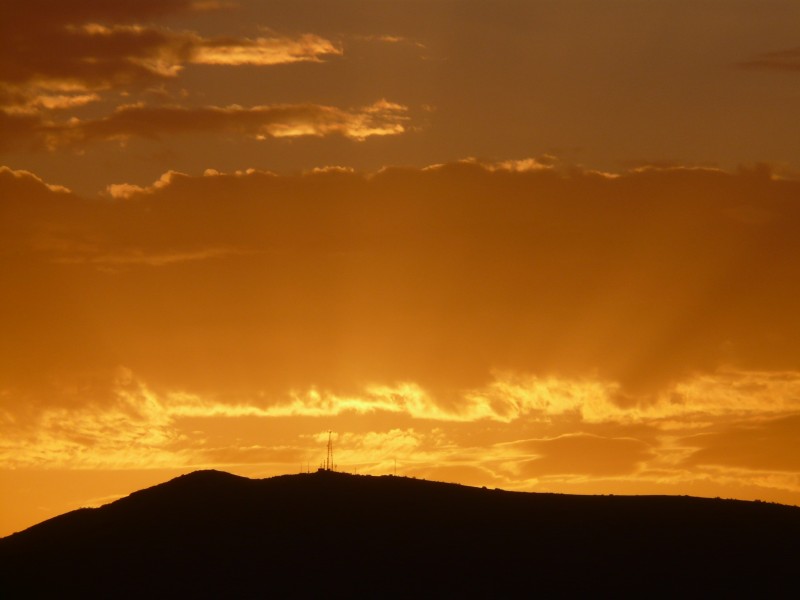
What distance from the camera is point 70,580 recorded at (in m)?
71.6

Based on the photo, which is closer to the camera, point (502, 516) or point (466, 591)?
point (466, 591)

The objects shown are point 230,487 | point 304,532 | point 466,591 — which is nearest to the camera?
point 466,591

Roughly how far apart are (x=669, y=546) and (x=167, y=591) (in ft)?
75.2

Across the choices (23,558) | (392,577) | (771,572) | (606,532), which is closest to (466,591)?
(392,577)

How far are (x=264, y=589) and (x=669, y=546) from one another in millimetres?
18703

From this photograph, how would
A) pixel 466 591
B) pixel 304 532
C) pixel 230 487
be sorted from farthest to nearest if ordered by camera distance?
pixel 230 487 → pixel 304 532 → pixel 466 591

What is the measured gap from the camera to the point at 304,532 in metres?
74.4

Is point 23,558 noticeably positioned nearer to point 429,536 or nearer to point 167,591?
point 167,591

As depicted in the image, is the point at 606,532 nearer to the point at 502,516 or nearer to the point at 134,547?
the point at 502,516

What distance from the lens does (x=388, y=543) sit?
242ft

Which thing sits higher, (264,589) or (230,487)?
(230,487)

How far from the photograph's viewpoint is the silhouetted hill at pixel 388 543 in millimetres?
70250

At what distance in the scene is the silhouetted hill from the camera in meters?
70.2

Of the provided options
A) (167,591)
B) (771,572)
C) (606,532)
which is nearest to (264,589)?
(167,591)
